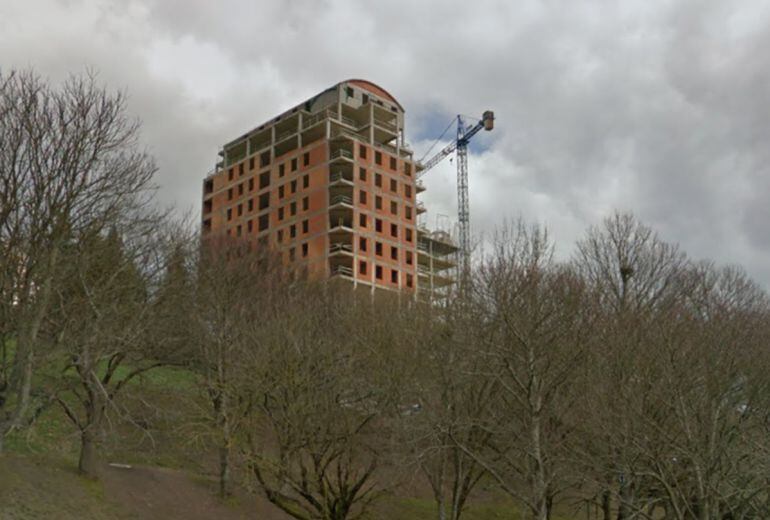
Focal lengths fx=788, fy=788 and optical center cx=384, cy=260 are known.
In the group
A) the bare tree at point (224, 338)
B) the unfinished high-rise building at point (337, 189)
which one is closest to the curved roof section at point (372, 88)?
the unfinished high-rise building at point (337, 189)

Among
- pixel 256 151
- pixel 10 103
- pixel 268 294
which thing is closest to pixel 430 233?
pixel 256 151

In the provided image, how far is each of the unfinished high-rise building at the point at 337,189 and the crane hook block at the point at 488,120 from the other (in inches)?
1368

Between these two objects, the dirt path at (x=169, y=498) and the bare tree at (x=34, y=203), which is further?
the dirt path at (x=169, y=498)

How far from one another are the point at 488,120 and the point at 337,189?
A: 5031 centimetres

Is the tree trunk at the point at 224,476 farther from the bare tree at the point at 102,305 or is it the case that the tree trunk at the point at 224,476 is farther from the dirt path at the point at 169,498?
the bare tree at the point at 102,305

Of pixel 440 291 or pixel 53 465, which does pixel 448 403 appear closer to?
pixel 440 291

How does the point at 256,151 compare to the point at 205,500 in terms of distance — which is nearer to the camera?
the point at 205,500

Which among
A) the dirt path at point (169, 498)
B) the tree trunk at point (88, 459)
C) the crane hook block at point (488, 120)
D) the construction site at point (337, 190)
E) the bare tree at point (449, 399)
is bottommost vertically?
the dirt path at point (169, 498)

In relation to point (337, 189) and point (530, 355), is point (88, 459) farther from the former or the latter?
point (337, 189)

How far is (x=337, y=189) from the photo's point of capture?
265 ft

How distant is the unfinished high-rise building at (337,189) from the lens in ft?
261

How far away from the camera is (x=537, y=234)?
28.2m

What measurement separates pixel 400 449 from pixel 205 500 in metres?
7.83

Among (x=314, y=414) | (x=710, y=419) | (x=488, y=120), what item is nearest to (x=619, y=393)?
(x=710, y=419)
